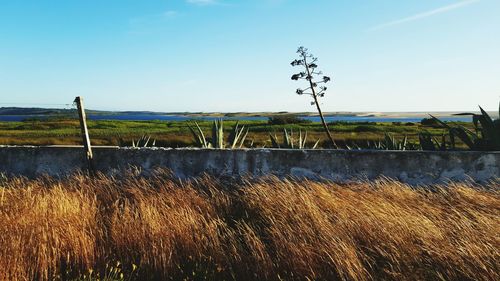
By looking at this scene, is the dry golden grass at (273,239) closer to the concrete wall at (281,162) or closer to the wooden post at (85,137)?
the concrete wall at (281,162)

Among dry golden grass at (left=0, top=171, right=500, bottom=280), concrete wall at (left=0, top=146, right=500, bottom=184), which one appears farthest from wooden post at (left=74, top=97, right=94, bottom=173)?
dry golden grass at (left=0, top=171, right=500, bottom=280)

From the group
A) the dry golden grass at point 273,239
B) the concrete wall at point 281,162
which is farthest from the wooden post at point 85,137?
the dry golden grass at point 273,239

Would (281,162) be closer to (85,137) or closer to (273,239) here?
(273,239)

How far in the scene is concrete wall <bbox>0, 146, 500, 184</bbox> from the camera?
648 cm

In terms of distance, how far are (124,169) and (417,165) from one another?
448 cm

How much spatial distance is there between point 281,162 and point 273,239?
2687mm

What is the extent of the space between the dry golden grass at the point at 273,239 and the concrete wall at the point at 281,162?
0.85 meters

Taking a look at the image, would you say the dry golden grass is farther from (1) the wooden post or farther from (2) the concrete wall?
(1) the wooden post

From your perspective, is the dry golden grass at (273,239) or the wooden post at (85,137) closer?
the dry golden grass at (273,239)

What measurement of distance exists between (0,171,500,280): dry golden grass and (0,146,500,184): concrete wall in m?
0.85

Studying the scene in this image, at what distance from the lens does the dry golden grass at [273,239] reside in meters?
3.85

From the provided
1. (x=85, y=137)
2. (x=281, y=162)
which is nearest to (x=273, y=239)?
(x=281, y=162)

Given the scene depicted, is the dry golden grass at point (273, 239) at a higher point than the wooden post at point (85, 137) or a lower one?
lower

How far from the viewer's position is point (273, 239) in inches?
171
